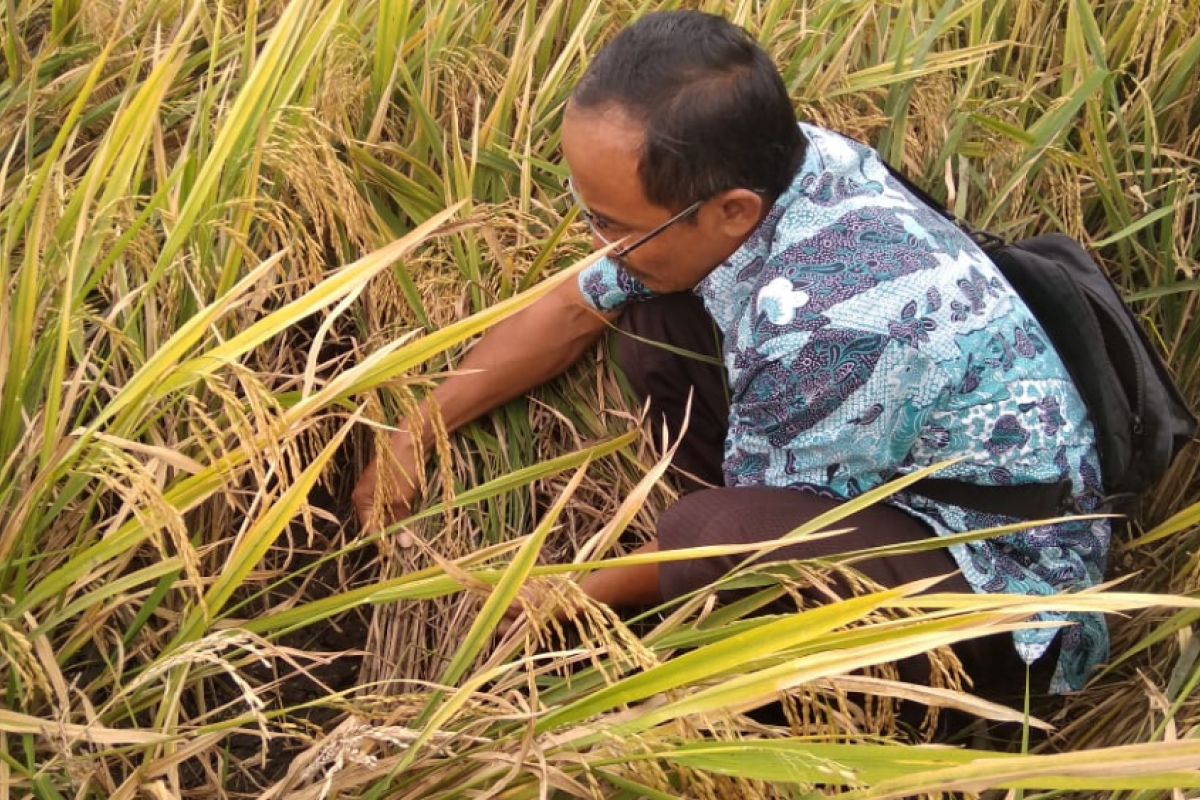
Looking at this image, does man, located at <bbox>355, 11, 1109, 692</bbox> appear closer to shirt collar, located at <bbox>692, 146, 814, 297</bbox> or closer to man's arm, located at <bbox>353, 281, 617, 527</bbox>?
shirt collar, located at <bbox>692, 146, 814, 297</bbox>

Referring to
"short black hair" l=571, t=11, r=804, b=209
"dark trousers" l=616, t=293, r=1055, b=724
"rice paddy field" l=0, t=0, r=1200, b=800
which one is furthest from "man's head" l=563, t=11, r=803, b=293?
"dark trousers" l=616, t=293, r=1055, b=724

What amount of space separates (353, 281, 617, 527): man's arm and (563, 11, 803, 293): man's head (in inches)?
11.3

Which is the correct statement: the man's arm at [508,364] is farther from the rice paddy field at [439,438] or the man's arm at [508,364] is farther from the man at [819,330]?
the man at [819,330]

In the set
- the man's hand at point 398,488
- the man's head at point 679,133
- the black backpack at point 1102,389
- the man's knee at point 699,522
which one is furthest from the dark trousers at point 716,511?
the man's hand at point 398,488

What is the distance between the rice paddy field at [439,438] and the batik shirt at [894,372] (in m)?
0.12

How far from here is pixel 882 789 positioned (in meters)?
1.06

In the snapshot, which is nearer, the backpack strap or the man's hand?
the backpack strap

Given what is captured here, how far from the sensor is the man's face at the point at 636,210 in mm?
1590

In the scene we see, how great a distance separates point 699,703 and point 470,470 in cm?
92

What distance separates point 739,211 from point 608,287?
1.32ft

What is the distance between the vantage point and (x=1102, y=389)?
1.77m

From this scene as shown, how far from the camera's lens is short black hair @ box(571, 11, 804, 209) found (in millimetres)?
1574

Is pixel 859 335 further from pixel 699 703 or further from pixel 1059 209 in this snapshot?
pixel 1059 209

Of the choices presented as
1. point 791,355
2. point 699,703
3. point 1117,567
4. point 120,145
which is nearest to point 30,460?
point 120,145
